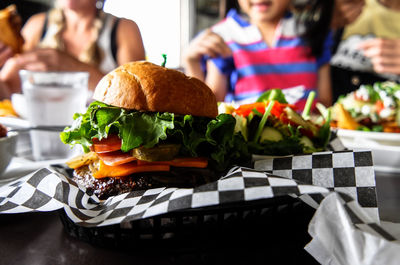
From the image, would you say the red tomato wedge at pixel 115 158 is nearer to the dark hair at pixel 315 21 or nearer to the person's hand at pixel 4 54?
the person's hand at pixel 4 54

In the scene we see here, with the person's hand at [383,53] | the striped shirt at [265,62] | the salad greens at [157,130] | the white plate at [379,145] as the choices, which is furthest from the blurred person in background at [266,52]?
the salad greens at [157,130]

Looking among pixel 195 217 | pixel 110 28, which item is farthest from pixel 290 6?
pixel 195 217

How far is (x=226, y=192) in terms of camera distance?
2.14ft

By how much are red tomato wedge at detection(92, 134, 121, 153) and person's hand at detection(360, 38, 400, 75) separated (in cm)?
415

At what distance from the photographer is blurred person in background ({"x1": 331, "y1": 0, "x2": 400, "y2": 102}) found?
4.25 metres

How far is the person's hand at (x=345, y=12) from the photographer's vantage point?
169 inches

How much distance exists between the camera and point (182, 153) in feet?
3.17

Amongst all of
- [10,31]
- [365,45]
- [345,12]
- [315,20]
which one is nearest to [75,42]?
[10,31]

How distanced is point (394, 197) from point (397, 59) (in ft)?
13.2

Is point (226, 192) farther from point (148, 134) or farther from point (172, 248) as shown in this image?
point (148, 134)

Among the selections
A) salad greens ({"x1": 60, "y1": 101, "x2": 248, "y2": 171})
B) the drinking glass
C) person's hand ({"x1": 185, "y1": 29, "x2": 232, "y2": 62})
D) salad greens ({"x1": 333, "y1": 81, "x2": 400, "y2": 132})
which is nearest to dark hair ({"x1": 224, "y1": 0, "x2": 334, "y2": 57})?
person's hand ({"x1": 185, "y1": 29, "x2": 232, "y2": 62})

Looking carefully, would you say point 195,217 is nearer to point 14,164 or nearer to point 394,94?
point 14,164

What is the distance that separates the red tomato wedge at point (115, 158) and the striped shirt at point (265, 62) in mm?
3348

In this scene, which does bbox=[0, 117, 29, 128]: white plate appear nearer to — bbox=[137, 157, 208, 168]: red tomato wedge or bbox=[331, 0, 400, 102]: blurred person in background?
bbox=[137, 157, 208, 168]: red tomato wedge
